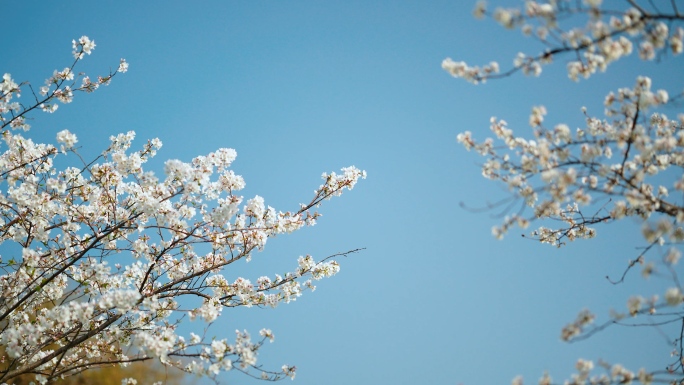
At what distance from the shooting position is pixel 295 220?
253 inches

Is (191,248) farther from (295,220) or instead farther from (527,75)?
(527,75)

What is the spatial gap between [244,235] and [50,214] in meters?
3.05

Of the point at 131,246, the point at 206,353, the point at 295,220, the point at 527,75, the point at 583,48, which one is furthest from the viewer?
the point at 295,220

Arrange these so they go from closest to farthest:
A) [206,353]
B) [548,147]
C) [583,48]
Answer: [583,48]
[548,147]
[206,353]

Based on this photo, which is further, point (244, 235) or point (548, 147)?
point (244, 235)

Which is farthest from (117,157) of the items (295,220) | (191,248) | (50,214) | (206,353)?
(206,353)

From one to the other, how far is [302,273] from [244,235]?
1.28 m

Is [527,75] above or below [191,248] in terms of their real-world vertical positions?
below

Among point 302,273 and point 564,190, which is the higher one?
point 302,273

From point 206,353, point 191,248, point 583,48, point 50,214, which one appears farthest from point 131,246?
point 583,48

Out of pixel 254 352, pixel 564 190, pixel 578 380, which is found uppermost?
pixel 564 190

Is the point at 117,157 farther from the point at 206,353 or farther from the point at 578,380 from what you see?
the point at 578,380

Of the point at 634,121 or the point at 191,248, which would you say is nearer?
the point at 634,121

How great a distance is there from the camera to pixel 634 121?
3.86 metres
